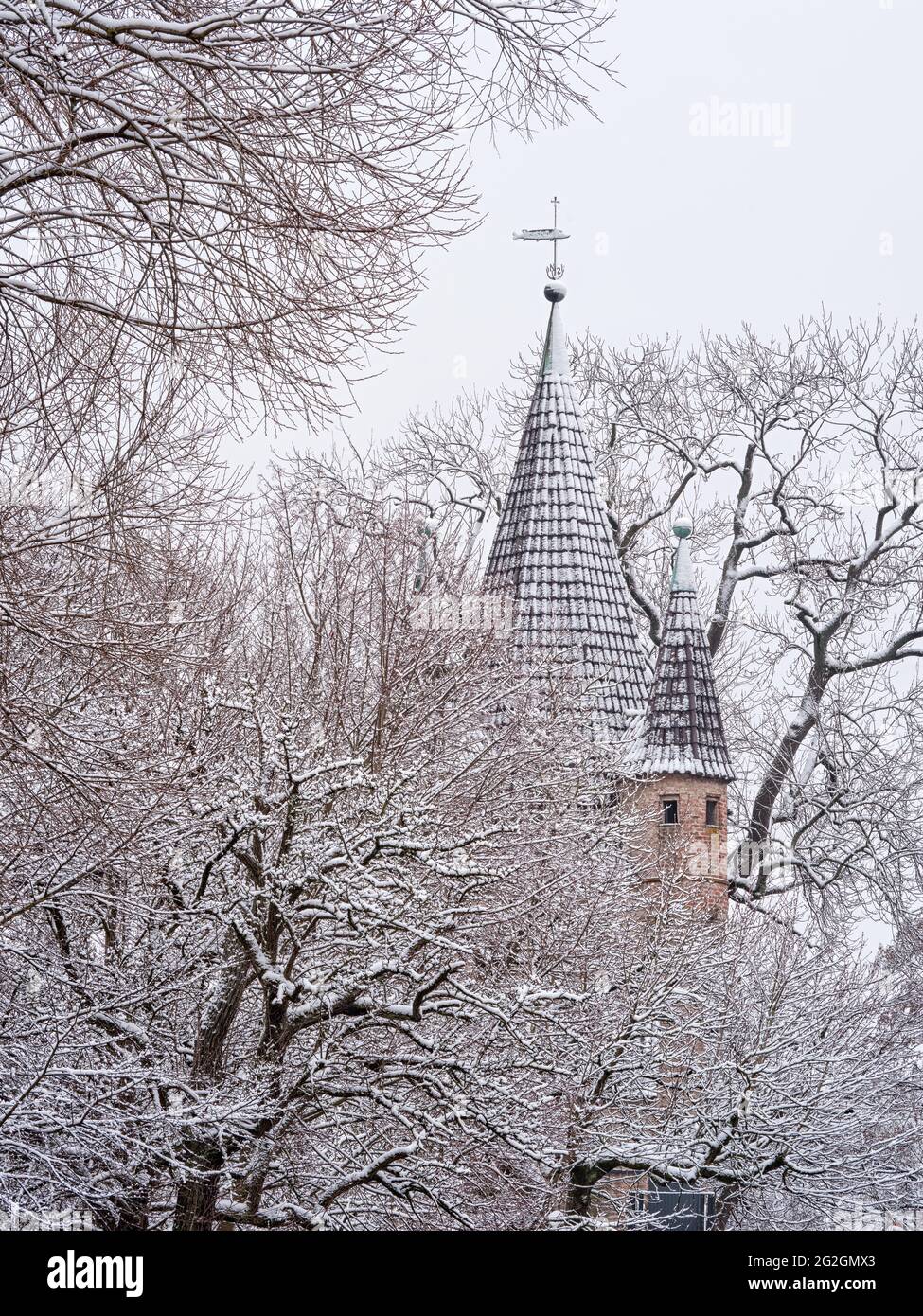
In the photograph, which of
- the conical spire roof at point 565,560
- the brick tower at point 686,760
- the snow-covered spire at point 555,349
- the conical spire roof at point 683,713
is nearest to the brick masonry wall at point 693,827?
the brick tower at point 686,760

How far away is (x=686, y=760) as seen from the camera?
2769 cm

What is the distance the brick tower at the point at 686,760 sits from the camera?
2755cm

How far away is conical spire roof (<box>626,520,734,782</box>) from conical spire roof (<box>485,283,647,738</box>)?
0.66 meters

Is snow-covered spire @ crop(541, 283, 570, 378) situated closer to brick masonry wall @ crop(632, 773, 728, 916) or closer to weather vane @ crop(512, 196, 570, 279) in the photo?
weather vane @ crop(512, 196, 570, 279)

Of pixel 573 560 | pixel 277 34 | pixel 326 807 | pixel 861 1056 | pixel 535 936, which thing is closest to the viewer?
pixel 277 34

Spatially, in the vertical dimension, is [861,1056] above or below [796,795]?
below

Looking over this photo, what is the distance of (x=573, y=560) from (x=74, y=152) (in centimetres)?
2249

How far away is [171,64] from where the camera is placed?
7348mm

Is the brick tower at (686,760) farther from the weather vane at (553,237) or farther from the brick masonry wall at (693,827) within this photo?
the weather vane at (553,237)

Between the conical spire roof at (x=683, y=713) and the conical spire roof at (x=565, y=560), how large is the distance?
2.17 feet

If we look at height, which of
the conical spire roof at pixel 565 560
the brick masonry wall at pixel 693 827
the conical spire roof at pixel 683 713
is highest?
the conical spire roof at pixel 565 560
